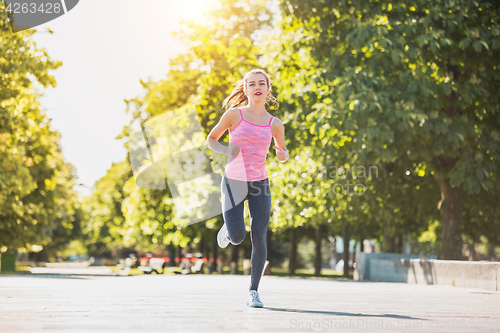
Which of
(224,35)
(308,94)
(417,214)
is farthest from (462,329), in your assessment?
(224,35)

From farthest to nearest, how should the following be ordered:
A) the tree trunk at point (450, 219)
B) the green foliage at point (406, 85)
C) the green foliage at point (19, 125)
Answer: the tree trunk at point (450, 219) < the green foliage at point (19, 125) < the green foliage at point (406, 85)

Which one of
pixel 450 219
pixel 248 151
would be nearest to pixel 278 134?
pixel 248 151

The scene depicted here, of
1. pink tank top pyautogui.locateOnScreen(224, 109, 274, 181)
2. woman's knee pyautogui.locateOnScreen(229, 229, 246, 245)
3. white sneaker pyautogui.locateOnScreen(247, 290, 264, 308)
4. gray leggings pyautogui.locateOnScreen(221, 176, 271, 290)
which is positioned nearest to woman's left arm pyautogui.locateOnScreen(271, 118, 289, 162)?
pink tank top pyautogui.locateOnScreen(224, 109, 274, 181)

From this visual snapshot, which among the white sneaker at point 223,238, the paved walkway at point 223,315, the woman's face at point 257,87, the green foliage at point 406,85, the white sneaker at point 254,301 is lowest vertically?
the paved walkway at point 223,315

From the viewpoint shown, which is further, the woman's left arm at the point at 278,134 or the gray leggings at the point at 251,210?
the woman's left arm at the point at 278,134

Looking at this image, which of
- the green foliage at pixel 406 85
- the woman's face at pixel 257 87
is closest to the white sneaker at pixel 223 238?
the woman's face at pixel 257 87

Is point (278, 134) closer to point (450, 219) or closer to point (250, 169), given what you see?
point (250, 169)

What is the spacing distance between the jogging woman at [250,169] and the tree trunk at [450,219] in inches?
482

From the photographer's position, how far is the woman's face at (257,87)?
6.13 m

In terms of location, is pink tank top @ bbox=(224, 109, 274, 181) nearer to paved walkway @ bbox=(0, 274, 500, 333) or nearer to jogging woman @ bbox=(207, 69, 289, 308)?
jogging woman @ bbox=(207, 69, 289, 308)

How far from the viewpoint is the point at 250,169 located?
19.6 feet

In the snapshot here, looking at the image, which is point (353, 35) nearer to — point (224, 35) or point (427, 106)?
point (427, 106)

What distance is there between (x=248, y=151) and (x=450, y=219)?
42.3 feet

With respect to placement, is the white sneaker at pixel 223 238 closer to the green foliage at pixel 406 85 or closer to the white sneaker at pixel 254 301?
the white sneaker at pixel 254 301
